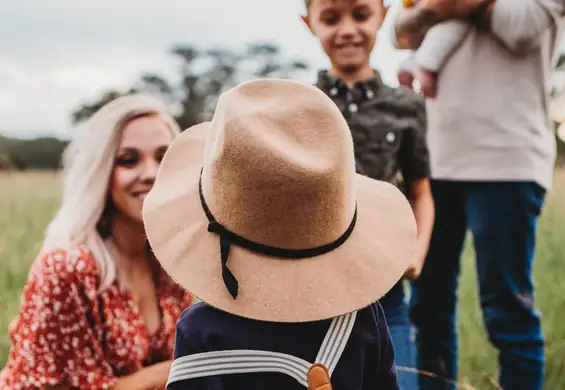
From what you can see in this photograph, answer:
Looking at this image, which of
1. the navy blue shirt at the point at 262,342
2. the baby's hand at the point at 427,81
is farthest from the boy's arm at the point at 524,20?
the navy blue shirt at the point at 262,342

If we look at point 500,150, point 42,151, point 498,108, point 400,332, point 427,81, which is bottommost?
point 42,151

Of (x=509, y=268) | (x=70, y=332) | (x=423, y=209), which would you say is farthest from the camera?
(x=509, y=268)

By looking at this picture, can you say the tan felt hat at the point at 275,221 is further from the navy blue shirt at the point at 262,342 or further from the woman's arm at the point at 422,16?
the woman's arm at the point at 422,16

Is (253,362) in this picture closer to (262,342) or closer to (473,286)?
(262,342)

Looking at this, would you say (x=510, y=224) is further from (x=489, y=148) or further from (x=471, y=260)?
(x=471, y=260)

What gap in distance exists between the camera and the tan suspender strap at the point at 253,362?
1151 mm

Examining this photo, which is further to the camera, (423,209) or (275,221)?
(423,209)

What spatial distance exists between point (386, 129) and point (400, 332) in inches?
26.6

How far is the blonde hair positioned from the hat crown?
0.94 metres

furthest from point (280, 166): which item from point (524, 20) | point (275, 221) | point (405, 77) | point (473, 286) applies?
point (473, 286)

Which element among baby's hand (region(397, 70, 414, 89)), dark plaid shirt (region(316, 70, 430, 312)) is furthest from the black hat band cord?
baby's hand (region(397, 70, 414, 89))

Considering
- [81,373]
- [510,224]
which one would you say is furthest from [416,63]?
[81,373]

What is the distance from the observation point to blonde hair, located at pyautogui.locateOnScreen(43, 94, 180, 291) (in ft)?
6.73

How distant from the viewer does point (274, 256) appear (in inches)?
48.1
